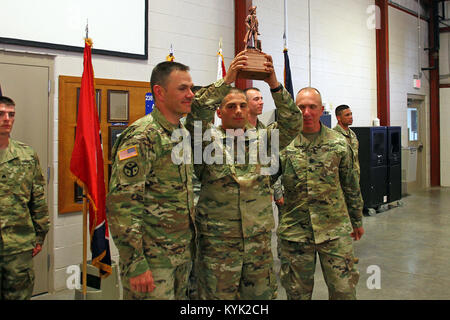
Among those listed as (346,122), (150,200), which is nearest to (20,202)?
(150,200)

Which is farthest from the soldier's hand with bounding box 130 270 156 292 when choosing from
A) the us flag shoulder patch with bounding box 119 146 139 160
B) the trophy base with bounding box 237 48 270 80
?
the trophy base with bounding box 237 48 270 80

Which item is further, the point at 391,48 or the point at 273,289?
the point at 391,48

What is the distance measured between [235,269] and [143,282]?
480 mm

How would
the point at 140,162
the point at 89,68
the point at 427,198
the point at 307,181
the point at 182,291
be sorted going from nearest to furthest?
the point at 140,162, the point at 182,291, the point at 307,181, the point at 89,68, the point at 427,198

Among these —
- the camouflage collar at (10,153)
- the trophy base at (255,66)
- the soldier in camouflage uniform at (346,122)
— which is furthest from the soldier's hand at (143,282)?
the soldier in camouflage uniform at (346,122)

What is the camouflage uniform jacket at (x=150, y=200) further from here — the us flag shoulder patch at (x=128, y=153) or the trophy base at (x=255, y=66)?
the trophy base at (x=255, y=66)

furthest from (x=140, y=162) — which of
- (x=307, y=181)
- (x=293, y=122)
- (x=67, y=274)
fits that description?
(x=67, y=274)

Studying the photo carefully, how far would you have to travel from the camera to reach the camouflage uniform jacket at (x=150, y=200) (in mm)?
1667

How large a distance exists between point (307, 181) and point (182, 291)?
0.96 m

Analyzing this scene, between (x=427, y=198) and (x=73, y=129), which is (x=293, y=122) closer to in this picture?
(x=73, y=129)

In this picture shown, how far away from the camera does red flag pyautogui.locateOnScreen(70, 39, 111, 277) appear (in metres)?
2.46

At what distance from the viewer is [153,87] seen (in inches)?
75.5

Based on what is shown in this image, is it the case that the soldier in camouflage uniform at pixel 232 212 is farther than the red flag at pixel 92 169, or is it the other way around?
the red flag at pixel 92 169

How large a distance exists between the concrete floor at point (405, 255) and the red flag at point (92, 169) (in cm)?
112
